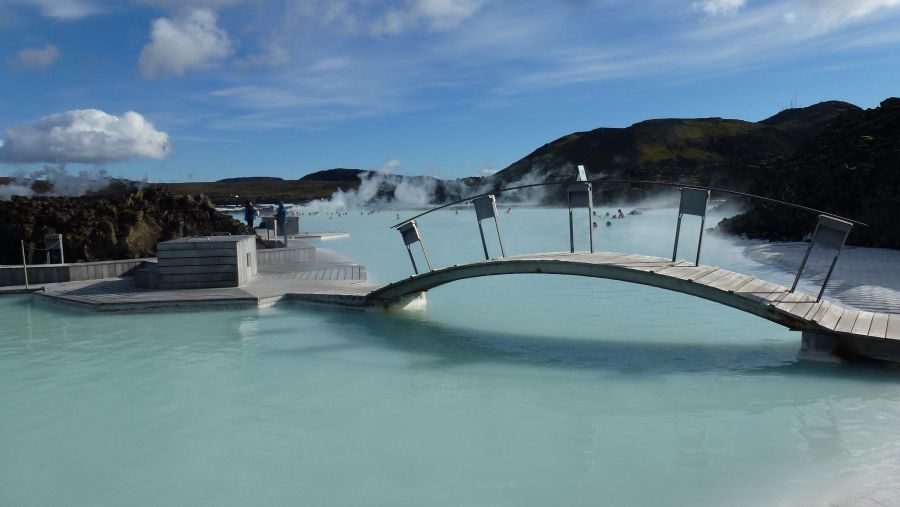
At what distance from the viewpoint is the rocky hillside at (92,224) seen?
15750 mm

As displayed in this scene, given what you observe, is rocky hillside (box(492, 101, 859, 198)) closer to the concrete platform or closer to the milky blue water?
the concrete platform

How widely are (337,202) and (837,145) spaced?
296 ft

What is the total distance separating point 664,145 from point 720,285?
150 m

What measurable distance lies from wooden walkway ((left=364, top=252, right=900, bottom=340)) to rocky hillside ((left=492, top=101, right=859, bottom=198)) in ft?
363

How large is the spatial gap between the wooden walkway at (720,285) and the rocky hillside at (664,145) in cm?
11060

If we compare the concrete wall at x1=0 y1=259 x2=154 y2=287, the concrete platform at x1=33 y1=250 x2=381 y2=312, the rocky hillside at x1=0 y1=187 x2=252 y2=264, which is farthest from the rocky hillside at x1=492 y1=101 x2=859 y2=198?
the concrete wall at x1=0 y1=259 x2=154 y2=287

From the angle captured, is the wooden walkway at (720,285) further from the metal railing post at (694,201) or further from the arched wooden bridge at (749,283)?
the metal railing post at (694,201)

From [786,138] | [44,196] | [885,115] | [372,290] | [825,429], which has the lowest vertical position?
[825,429]

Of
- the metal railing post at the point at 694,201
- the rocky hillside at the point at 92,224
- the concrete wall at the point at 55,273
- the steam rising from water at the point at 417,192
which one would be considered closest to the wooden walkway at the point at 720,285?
the metal railing post at the point at 694,201

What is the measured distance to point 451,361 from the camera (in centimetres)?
827

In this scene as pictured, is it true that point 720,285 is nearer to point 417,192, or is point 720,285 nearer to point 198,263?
point 198,263

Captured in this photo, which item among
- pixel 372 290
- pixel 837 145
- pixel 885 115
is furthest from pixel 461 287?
pixel 885 115

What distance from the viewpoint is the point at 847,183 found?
71.7 feet

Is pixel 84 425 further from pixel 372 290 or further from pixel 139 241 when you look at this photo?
pixel 139 241
